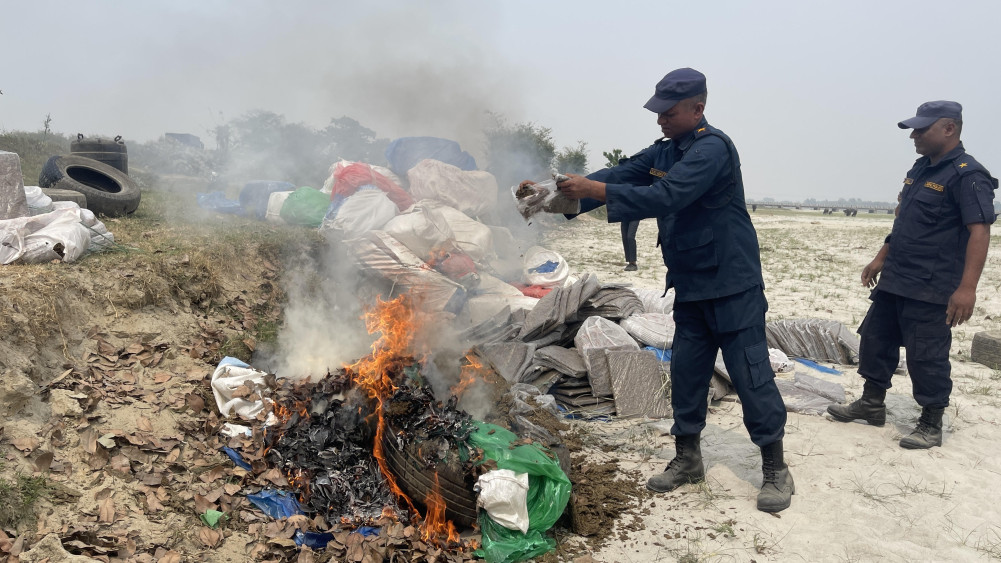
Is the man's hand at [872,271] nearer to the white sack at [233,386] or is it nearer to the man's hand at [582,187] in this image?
the man's hand at [582,187]

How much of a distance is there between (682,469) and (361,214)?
497 cm

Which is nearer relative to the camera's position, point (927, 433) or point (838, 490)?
point (838, 490)

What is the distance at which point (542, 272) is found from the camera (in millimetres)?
7738

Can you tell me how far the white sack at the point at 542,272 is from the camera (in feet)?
25.1

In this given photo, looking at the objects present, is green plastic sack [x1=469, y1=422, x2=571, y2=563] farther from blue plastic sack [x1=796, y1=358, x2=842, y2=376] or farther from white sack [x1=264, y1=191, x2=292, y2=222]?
white sack [x1=264, y1=191, x2=292, y2=222]

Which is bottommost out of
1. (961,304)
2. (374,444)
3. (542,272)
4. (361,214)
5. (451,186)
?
(374,444)

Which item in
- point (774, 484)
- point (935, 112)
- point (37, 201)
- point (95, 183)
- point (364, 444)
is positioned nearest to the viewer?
point (774, 484)

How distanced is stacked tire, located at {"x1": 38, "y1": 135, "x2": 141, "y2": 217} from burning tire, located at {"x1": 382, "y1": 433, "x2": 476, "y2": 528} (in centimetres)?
535

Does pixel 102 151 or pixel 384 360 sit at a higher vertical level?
pixel 102 151

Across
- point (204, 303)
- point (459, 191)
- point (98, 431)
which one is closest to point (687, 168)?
point (98, 431)

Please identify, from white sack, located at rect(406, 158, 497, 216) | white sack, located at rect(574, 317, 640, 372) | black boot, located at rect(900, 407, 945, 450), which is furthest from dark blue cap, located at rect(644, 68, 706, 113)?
white sack, located at rect(406, 158, 497, 216)

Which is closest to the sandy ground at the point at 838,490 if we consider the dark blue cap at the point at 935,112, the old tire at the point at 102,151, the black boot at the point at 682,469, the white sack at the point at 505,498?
the black boot at the point at 682,469

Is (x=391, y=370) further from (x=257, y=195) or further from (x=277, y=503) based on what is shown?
(x=257, y=195)

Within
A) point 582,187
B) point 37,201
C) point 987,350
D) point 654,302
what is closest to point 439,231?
point 654,302
